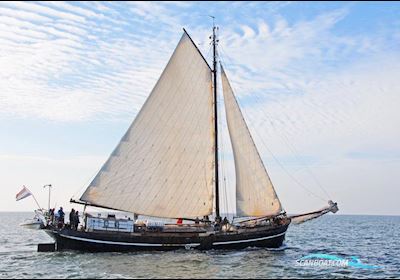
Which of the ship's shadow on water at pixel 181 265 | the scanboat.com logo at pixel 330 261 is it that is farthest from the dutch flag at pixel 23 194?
the scanboat.com logo at pixel 330 261

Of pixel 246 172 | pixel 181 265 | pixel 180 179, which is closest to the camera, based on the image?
pixel 181 265

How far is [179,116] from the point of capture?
134ft

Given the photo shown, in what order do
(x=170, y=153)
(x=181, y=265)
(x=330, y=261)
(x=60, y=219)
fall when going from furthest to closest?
(x=170, y=153) → (x=60, y=219) → (x=330, y=261) → (x=181, y=265)

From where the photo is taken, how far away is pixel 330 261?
37.2m

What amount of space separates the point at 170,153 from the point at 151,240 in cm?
716

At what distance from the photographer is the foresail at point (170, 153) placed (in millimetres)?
38844

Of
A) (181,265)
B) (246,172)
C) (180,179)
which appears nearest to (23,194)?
(180,179)

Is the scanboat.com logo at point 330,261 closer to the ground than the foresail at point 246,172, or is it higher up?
closer to the ground

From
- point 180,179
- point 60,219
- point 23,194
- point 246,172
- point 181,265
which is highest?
point 246,172

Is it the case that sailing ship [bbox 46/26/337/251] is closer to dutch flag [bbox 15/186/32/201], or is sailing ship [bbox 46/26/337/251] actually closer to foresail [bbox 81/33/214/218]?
foresail [bbox 81/33/214/218]

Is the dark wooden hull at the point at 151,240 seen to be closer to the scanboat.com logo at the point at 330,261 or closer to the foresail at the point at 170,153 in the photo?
the foresail at the point at 170,153

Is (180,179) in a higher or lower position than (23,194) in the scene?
higher

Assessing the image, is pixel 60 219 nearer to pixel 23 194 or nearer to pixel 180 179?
pixel 23 194

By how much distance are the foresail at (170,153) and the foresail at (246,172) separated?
2096 mm
